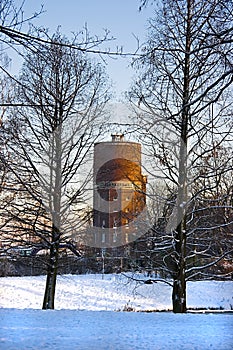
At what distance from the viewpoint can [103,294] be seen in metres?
18.0

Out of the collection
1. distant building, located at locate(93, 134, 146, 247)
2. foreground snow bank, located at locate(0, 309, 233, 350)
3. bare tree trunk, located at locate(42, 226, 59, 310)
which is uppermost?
distant building, located at locate(93, 134, 146, 247)

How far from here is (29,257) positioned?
10.7 meters

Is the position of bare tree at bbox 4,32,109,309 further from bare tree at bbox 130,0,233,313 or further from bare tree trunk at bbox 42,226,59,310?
bare tree at bbox 130,0,233,313

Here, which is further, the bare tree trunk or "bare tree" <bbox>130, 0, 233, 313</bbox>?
the bare tree trunk

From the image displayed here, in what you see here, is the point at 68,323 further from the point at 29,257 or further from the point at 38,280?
the point at 38,280

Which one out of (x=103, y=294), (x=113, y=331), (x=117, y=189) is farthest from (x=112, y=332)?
(x=103, y=294)

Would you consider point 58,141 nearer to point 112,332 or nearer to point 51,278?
point 51,278

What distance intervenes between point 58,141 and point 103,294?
8876 millimetres

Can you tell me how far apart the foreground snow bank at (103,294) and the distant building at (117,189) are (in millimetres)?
2573

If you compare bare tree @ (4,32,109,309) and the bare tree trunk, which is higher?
bare tree @ (4,32,109,309)

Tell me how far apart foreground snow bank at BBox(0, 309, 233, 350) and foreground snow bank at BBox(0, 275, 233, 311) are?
7.95m

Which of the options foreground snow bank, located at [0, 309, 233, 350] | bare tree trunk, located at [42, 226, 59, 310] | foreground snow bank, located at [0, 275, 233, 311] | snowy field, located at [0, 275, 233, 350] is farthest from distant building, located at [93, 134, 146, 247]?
foreground snow bank, located at [0, 309, 233, 350]

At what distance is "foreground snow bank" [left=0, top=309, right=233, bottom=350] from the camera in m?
4.73

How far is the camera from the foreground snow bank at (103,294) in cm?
1577
